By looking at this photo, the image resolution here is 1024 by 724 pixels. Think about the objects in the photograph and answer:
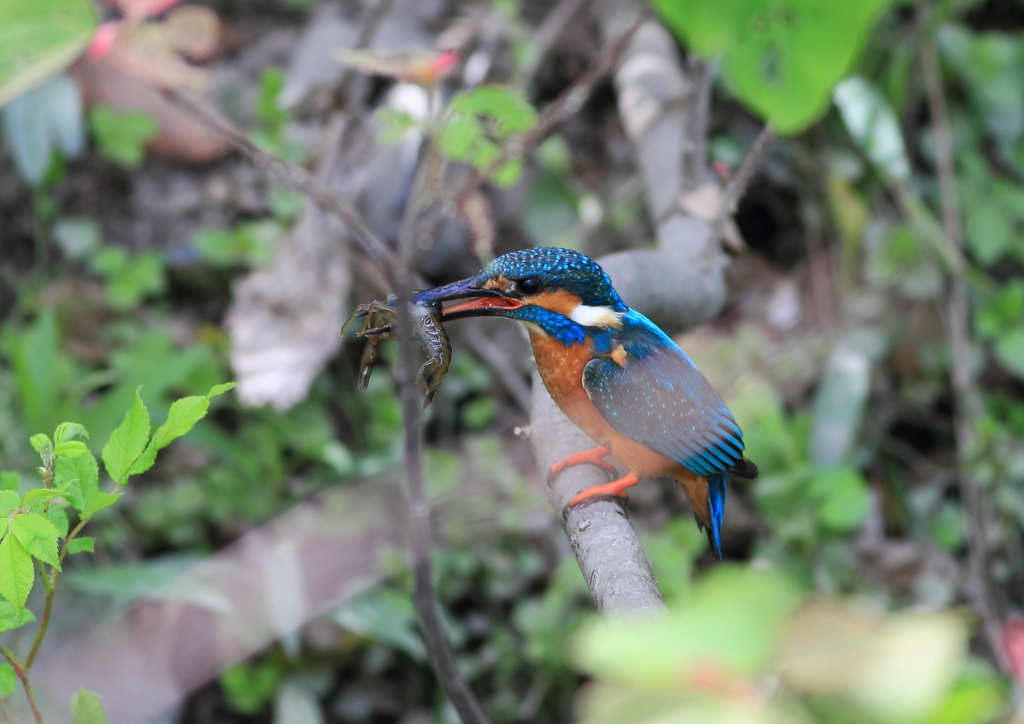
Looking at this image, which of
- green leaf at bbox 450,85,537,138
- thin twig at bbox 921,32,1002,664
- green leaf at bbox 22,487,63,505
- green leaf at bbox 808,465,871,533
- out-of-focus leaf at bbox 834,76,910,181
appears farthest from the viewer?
out-of-focus leaf at bbox 834,76,910,181

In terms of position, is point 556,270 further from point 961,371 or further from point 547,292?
point 961,371

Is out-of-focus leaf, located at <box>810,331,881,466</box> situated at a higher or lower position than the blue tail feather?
lower

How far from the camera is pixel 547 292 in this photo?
1.49 metres

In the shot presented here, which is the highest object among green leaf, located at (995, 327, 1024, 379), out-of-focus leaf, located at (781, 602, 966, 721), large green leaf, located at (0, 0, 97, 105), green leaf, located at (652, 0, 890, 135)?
green leaf, located at (652, 0, 890, 135)

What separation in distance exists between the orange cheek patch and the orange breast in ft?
0.19

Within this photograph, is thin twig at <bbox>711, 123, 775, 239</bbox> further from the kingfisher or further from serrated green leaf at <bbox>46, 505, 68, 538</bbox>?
serrated green leaf at <bbox>46, 505, 68, 538</bbox>

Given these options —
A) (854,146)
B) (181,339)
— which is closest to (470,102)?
(181,339)

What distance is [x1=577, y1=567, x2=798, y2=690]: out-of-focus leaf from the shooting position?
1.30 ft

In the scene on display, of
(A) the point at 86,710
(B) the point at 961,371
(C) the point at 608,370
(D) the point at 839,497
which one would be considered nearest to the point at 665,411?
(C) the point at 608,370

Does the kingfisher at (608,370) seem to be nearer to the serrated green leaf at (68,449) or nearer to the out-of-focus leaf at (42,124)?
the serrated green leaf at (68,449)

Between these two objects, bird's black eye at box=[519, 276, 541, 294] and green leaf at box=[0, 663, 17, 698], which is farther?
bird's black eye at box=[519, 276, 541, 294]

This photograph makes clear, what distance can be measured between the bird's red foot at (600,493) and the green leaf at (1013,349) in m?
2.36

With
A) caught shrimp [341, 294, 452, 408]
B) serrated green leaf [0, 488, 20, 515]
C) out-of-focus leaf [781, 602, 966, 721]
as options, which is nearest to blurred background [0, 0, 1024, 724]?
caught shrimp [341, 294, 452, 408]

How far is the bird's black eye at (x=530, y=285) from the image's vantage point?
4.80 feet
